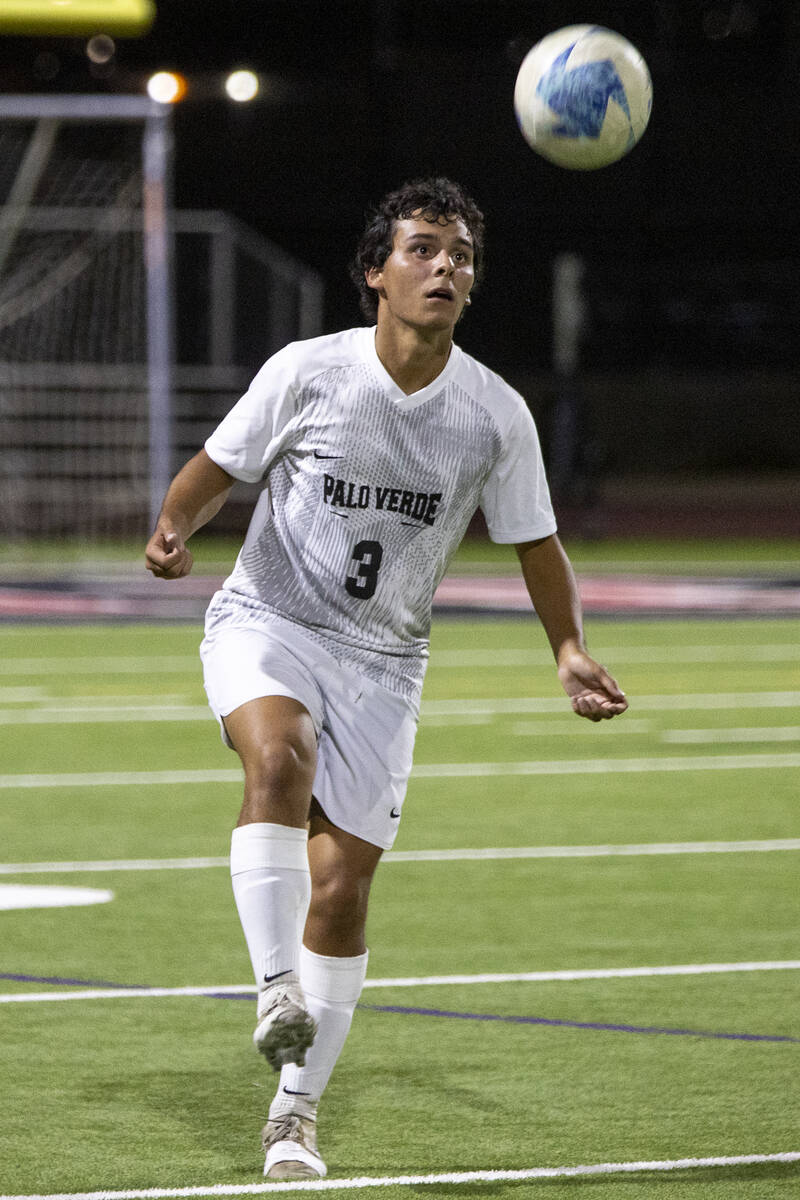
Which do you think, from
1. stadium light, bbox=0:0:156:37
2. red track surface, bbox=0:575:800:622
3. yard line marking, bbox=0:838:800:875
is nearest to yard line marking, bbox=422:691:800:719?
yard line marking, bbox=0:838:800:875

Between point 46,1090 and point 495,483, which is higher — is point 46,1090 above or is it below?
below

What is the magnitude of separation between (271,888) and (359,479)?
95cm

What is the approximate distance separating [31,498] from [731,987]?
55.2ft

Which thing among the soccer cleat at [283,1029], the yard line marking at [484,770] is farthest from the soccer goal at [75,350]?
the soccer cleat at [283,1029]

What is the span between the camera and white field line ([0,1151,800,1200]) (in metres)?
4.16

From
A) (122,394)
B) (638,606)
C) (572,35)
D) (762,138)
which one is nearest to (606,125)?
(572,35)

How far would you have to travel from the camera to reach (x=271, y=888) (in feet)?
13.8

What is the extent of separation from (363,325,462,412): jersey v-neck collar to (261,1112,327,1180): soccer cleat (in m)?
1.57

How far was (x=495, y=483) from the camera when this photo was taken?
480cm

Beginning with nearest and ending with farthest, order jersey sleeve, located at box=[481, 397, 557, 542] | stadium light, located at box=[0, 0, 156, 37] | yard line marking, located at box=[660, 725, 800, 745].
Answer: jersey sleeve, located at box=[481, 397, 557, 542] < yard line marking, located at box=[660, 725, 800, 745] < stadium light, located at box=[0, 0, 156, 37]

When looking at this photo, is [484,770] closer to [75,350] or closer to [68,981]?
[68,981]

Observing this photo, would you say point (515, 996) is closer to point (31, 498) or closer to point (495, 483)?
point (495, 483)

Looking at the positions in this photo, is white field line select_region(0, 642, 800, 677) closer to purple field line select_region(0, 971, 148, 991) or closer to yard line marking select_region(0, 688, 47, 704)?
yard line marking select_region(0, 688, 47, 704)

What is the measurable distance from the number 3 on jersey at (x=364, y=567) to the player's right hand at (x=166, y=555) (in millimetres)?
379
